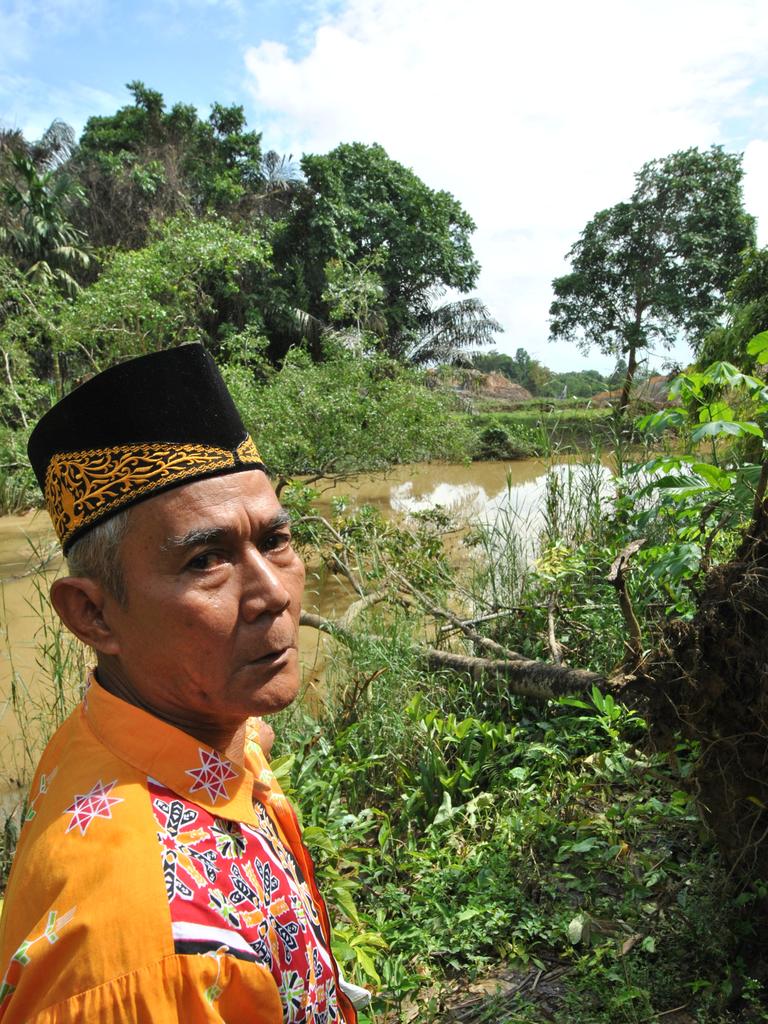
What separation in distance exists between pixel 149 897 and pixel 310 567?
843 centimetres

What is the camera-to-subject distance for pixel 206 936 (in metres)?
0.87

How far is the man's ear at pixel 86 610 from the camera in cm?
113

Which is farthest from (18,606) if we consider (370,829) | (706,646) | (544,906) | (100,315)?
(706,646)

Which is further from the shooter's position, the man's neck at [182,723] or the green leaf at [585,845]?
the green leaf at [585,845]

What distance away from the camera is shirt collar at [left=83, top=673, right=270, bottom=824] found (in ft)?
3.38

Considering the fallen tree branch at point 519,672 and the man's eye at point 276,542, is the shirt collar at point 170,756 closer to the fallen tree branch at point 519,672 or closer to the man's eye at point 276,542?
the man's eye at point 276,542

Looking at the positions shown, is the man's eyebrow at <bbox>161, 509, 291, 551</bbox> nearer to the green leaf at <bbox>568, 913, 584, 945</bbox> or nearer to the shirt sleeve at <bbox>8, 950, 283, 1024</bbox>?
the shirt sleeve at <bbox>8, 950, 283, 1024</bbox>

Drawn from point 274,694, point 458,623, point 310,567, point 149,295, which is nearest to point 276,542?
point 274,694

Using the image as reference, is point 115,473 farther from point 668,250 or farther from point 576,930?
point 668,250

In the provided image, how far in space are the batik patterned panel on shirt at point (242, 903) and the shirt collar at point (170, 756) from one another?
0.7 inches

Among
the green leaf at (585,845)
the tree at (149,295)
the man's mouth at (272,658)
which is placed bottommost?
the green leaf at (585,845)

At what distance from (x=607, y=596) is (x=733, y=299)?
54.8 ft

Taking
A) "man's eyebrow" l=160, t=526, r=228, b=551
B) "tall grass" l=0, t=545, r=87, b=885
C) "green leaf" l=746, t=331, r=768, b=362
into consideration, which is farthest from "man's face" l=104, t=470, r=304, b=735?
"tall grass" l=0, t=545, r=87, b=885

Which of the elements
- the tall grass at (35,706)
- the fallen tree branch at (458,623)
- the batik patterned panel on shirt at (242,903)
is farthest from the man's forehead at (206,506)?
the fallen tree branch at (458,623)
